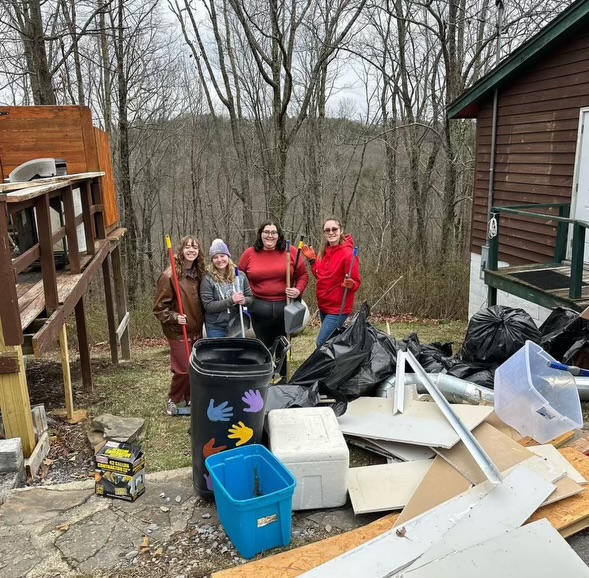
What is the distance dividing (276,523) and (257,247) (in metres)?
2.77

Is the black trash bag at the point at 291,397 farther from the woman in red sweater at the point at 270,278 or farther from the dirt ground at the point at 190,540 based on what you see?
the woman in red sweater at the point at 270,278

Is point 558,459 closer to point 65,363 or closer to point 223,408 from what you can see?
point 223,408

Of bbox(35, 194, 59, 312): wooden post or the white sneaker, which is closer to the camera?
bbox(35, 194, 59, 312): wooden post

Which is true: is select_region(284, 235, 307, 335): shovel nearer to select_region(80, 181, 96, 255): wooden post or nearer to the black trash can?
the black trash can

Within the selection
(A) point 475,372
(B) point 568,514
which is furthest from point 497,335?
(B) point 568,514

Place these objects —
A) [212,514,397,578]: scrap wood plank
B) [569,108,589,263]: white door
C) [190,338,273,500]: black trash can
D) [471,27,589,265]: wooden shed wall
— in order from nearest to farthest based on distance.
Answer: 1. [212,514,397,578]: scrap wood plank
2. [190,338,273,500]: black trash can
3. [569,108,589,263]: white door
4. [471,27,589,265]: wooden shed wall

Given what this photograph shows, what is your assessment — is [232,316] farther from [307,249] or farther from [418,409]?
[418,409]

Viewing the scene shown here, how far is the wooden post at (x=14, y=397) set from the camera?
3.37 m

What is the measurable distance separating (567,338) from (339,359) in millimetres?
2531

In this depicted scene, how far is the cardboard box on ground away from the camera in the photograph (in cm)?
318

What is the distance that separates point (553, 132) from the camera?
303 inches

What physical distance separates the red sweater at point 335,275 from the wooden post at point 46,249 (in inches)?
97.9

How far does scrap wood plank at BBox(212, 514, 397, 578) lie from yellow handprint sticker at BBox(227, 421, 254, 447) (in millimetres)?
673

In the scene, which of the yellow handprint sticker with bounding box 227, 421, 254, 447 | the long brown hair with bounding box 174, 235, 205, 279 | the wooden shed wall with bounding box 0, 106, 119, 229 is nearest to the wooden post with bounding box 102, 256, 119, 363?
the wooden shed wall with bounding box 0, 106, 119, 229
